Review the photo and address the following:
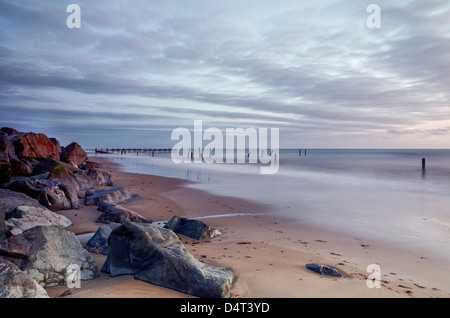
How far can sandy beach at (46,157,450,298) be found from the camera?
407 centimetres

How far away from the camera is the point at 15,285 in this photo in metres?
3.17

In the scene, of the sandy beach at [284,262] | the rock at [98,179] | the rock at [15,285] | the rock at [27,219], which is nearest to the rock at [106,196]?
the sandy beach at [284,262]

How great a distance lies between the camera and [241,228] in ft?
26.5

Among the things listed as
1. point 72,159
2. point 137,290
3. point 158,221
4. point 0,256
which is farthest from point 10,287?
point 72,159

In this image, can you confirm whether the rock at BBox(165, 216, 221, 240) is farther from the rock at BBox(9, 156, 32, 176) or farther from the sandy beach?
the rock at BBox(9, 156, 32, 176)

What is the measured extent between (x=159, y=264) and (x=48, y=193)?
20.5 feet

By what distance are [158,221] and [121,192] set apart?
3.01 meters

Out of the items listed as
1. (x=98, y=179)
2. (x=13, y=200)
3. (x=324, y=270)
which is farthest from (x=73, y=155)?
(x=324, y=270)

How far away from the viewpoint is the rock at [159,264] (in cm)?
393

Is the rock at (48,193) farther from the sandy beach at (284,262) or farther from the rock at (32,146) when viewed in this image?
the rock at (32,146)

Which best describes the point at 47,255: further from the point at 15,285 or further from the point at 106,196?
the point at 106,196
